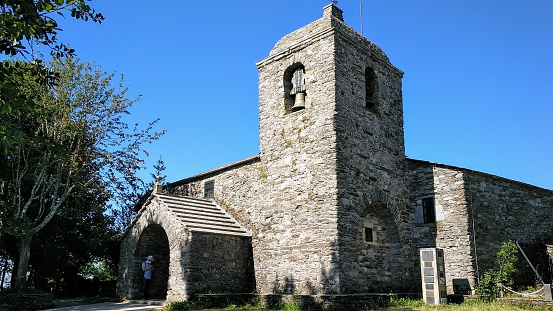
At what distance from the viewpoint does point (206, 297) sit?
44.9 ft

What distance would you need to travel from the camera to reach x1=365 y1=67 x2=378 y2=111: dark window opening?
15875 mm

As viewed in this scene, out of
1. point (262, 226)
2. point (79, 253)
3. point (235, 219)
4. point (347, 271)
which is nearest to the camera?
point (347, 271)

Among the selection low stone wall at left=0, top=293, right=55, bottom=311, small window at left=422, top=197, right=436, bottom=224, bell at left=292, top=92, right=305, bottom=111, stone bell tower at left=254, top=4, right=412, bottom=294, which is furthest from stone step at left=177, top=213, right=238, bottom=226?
small window at left=422, top=197, right=436, bottom=224

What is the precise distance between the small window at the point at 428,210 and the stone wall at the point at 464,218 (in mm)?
121

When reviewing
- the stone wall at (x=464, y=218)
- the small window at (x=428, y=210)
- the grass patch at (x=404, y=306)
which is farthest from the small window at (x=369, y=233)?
the small window at (x=428, y=210)

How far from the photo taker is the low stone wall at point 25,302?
15.4 m

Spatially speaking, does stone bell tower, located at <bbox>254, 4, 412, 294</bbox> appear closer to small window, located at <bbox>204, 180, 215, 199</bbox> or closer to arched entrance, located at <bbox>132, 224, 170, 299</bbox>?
small window, located at <bbox>204, 180, 215, 199</bbox>

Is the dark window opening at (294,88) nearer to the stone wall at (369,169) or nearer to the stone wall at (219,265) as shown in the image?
the stone wall at (369,169)

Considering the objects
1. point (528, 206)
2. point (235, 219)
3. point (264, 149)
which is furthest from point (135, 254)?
point (528, 206)

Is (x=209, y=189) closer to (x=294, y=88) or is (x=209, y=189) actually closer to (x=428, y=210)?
(x=294, y=88)

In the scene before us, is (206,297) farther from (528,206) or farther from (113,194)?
(528,206)

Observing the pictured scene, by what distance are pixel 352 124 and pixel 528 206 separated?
8.85 m

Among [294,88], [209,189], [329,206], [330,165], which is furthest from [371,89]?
[209,189]

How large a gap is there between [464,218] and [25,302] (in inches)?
595
